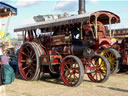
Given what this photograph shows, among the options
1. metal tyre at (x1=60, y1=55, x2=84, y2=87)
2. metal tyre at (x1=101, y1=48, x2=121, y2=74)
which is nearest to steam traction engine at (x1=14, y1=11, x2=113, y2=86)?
metal tyre at (x1=60, y1=55, x2=84, y2=87)

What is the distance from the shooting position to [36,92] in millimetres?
6242

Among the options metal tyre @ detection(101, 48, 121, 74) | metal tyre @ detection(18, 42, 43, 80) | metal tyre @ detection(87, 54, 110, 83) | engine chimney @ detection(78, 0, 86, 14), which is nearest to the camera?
metal tyre @ detection(87, 54, 110, 83)

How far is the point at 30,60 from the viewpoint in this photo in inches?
330

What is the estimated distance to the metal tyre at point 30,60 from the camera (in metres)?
8.02

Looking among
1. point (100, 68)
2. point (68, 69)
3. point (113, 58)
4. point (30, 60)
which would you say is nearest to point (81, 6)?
point (113, 58)

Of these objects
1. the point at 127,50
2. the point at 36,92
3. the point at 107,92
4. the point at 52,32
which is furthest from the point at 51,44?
the point at 127,50

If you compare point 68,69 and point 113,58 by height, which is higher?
point 113,58

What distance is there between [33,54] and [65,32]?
5.11 ft

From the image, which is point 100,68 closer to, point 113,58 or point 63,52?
point 63,52

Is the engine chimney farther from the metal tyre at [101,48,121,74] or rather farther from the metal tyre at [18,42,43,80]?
the metal tyre at [18,42,43,80]

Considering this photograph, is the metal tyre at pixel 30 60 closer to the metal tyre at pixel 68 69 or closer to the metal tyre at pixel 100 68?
the metal tyre at pixel 68 69

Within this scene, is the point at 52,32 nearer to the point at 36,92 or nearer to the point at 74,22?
the point at 74,22

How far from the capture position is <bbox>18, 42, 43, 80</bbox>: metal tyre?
8023 mm

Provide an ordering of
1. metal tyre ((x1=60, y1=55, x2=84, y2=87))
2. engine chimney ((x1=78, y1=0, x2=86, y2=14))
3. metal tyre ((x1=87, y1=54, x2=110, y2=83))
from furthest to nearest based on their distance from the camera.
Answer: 1. engine chimney ((x1=78, y1=0, x2=86, y2=14))
2. metal tyre ((x1=87, y1=54, x2=110, y2=83))
3. metal tyre ((x1=60, y1=55, x2=84, y2=87))
